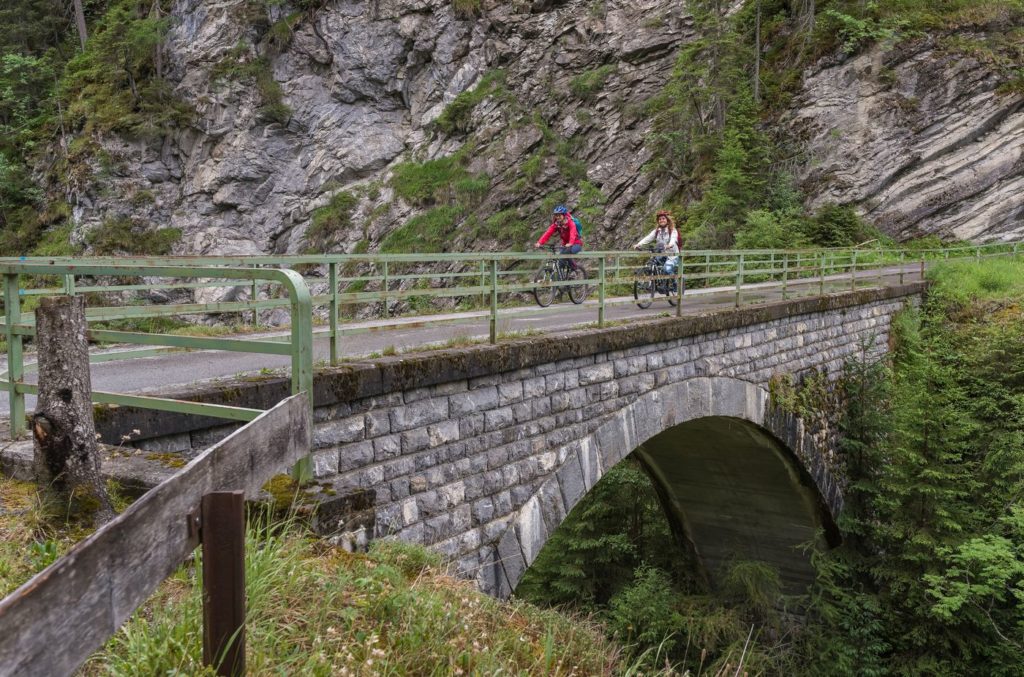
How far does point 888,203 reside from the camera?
Answer: 22609 mm

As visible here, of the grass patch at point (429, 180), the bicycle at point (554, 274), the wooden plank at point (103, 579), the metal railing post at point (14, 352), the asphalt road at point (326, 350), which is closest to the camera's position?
the wooden plank at point (103, 579)

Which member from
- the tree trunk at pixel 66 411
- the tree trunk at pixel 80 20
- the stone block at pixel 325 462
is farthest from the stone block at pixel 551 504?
the tree trunk at pixel 80 20

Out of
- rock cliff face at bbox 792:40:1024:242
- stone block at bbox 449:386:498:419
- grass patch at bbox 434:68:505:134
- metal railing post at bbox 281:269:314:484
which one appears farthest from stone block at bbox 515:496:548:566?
grass patch at bbox 434:68:505:134

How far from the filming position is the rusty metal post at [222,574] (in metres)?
2.26

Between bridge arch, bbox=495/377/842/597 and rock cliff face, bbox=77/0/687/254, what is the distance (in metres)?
14.7

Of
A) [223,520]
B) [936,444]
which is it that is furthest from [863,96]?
[223,520]

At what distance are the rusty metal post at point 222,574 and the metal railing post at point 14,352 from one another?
223 cm

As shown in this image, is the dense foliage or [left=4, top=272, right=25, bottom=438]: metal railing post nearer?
[left=4, top=272, right=25, bottom=438]: metal railing post

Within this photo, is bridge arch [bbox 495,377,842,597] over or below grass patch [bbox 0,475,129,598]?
below

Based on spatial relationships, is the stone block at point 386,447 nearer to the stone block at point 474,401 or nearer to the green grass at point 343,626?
the stone block at point 474,401

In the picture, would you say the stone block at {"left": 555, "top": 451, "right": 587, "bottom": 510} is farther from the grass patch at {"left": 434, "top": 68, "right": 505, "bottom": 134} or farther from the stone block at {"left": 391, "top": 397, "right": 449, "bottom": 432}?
the grass patch at {"left": 434, "top": 68, "right": 505, "bottom": 134}

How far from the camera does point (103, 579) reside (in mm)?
1864

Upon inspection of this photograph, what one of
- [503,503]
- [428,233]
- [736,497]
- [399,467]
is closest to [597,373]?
[503,503]

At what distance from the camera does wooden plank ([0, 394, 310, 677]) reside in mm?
1612
